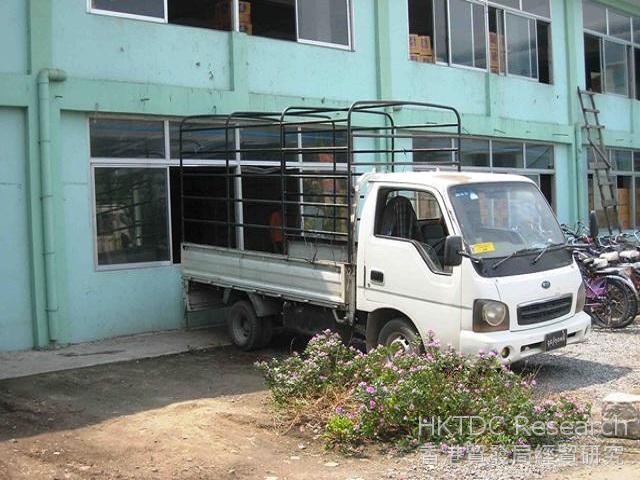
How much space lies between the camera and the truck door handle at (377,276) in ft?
25.7

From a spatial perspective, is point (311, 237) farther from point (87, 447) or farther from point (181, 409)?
point (87, 447)

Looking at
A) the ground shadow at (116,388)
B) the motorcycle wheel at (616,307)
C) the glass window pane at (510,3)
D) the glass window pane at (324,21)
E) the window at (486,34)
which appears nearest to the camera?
the ground shadow at (116,388)

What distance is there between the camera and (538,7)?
17641 millimetres

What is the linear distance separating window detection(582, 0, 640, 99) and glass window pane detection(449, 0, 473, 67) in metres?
4.71

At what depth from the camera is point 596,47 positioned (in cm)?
1964

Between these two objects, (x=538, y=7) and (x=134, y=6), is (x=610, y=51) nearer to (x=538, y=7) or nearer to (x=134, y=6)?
(x=538, y=7)

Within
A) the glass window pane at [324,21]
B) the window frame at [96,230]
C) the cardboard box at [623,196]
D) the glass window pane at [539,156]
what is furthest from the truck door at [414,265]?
the cardboard box at [623,196]

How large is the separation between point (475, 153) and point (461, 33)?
2.38 metres

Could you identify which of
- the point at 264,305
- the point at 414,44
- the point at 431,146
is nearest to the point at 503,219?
the point at 264,305

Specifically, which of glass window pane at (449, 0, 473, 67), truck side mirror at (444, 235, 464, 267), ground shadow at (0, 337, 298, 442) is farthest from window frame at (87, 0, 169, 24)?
glass window pane at (449, 0, 473, 67)

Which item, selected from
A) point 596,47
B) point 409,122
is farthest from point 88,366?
point 596,47

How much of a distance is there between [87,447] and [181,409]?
114 centimetres

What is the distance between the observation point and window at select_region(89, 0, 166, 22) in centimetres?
1018

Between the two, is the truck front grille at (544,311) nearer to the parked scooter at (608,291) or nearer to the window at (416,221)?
the window at (416,221)
